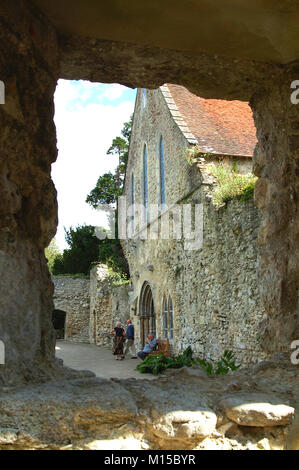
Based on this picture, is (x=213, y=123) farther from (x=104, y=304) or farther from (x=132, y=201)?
(x=104, y=304)

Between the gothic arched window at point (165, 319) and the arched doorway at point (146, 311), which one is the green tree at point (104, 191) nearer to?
the arched doorway at point (146, 311)

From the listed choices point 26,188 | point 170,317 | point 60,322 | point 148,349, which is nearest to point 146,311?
point 170,317

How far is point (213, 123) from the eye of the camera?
508 inches

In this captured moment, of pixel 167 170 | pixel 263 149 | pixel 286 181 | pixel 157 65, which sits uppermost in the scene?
pixel 167 170

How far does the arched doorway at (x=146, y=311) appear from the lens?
15977 mm

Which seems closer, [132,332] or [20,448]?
[20,448]

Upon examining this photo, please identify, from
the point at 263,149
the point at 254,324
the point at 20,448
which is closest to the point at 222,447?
the point at 20,448

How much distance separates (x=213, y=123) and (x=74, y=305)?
579 inches

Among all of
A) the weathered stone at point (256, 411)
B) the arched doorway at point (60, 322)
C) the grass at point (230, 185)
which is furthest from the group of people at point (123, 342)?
the weathered stone at point (256, 411)

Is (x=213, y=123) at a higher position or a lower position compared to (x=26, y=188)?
higher

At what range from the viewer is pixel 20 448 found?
2242mm

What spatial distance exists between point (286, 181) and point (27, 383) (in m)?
2.58

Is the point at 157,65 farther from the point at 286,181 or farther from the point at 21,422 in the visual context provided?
the point at 21,422

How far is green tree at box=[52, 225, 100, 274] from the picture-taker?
2652 cm
